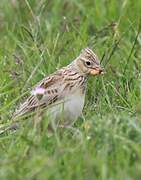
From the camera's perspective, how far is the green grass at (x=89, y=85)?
5.14 m

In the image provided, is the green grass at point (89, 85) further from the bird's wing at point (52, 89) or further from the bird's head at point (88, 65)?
the bird's head at point (88, 65)

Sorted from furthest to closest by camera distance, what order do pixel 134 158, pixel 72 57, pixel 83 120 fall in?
pixel 72 57
pixel 83 120
pixel 134 158

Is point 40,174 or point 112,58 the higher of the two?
point 112,58

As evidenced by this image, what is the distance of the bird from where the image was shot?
20.2ft

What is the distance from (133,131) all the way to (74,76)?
0.95 m

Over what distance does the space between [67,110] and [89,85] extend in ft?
3.60

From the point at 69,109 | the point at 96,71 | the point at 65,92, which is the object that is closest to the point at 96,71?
the point at 96,71

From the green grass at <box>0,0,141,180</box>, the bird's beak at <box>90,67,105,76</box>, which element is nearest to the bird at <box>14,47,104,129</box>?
the bird's beak at <box>90,67,105,76</box>

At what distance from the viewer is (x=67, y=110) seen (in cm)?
614

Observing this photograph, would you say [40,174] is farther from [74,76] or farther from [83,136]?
[74,76]

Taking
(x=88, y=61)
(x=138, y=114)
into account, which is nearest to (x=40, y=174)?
(x=138, y=114)

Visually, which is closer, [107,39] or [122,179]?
[122,179]

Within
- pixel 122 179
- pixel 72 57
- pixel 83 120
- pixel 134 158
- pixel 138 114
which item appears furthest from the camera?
pixel 72 57

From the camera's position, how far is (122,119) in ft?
18.5
